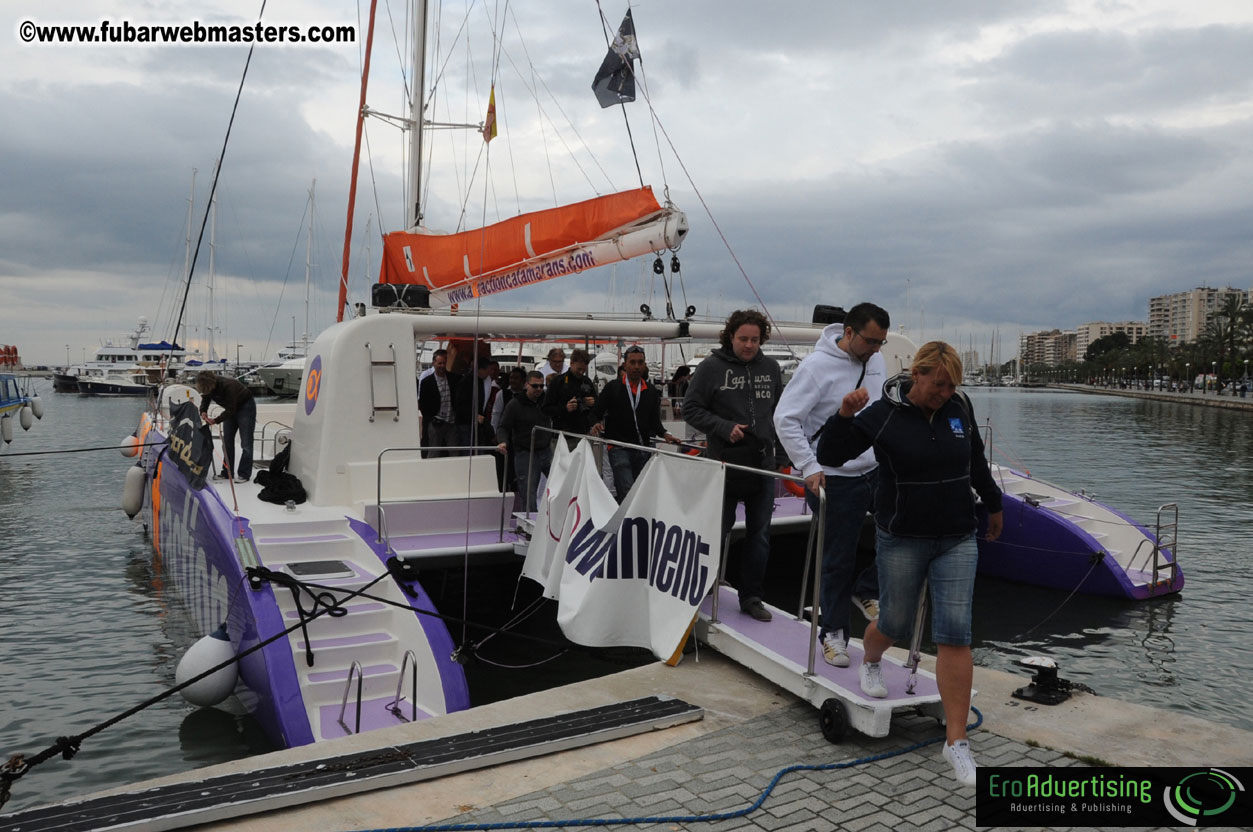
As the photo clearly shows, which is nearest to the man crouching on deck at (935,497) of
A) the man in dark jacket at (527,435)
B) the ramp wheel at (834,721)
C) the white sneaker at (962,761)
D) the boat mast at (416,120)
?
the white sneaker at (962,761)

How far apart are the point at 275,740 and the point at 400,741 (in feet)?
6.19

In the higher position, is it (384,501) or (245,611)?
(384,501)

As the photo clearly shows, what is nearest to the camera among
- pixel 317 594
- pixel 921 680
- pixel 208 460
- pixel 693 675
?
pixel 921 680

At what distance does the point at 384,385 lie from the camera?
326 inches

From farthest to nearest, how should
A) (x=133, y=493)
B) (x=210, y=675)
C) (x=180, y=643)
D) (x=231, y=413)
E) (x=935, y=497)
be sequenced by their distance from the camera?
(x=133, y=493)
(x=231, y=413)
(x=180, y=643)
(x=210, y=675)
(x=935, y=497)

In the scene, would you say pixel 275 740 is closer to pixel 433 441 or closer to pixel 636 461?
pixel 636 461

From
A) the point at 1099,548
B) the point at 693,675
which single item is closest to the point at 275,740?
the point at 693,675

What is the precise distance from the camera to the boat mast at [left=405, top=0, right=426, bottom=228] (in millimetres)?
10742

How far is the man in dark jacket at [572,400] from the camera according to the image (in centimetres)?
820

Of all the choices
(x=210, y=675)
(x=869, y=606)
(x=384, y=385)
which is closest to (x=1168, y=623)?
(x=869, y=606)

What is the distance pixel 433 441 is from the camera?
9750mm

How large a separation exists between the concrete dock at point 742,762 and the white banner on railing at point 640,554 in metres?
0.58

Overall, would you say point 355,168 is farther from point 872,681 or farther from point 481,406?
point 872,681

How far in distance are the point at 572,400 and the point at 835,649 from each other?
13.1 ft
